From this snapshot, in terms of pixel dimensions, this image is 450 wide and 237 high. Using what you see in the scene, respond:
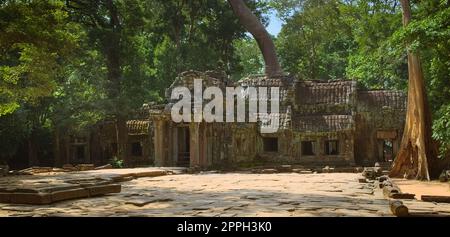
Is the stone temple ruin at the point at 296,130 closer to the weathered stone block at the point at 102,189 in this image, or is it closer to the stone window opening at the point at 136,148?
the stone window opening at the point at 136,148

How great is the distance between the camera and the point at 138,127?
102 feet

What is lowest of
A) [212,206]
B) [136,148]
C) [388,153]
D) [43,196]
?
[388,153]

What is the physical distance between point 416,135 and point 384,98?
32.3ft

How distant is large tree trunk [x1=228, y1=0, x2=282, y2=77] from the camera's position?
110 ft

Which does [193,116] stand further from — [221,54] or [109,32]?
[221,54]

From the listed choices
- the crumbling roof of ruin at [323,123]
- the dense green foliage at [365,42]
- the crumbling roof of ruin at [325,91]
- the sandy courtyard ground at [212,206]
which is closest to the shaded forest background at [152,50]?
the dense green foliage at [365,42]

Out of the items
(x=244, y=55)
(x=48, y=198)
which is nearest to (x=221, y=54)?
(x=244, y=55)

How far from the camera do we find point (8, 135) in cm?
2555

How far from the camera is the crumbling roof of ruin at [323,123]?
25.6 metres

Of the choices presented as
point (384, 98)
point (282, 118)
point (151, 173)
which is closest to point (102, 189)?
point (151, 173)

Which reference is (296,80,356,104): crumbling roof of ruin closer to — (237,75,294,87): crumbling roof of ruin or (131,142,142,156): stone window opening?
(237,75,294,87): crumbling roof of ruin

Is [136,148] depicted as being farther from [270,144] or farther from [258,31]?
[258,31]

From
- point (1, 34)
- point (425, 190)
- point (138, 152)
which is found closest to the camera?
point (425, 190)

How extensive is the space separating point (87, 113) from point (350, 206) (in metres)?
21.8
